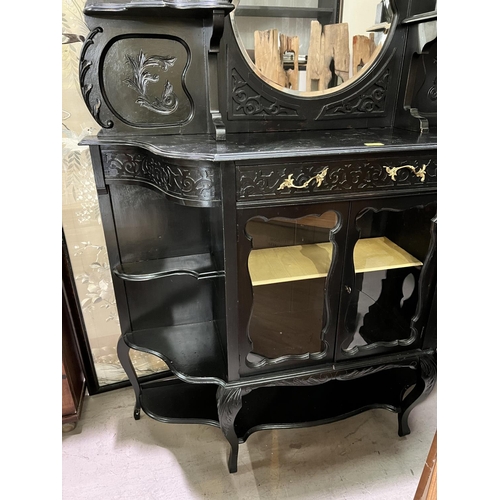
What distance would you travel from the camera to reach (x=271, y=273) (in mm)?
1204

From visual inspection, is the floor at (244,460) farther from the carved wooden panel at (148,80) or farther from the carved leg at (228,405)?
the carved wooden panel at (148,80)

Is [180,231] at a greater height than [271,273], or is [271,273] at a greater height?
[180,231]

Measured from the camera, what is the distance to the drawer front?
3.21 ft

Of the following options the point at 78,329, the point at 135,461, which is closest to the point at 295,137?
the point at 78,329

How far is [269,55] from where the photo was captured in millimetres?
1170

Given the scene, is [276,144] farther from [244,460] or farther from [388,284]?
[244,460]

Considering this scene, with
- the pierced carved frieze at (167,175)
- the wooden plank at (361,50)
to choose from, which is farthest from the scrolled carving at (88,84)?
the wooden plank at (361,50)

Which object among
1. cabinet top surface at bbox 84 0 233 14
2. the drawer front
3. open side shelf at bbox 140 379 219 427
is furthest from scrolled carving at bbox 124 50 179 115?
open side shelf at bbox 140 379 219 427

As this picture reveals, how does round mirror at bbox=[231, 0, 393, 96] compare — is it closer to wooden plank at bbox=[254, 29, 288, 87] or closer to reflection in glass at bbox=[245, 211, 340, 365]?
wooden plank at bbox=[254, 29, 288, 87]

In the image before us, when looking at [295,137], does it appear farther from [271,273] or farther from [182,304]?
[182,304]

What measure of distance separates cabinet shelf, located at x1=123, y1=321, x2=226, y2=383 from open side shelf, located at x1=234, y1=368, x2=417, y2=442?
0.87 ft

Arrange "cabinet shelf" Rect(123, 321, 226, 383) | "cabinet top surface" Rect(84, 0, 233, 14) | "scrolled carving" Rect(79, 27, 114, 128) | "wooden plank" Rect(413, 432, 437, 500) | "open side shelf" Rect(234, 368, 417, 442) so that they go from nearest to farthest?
"wooden plank" Rect(413, 432, 437, 500), "cabinet top surface" Rect(84, 0, 233, 14), "scrolled carving" Rect(79, 27, 114, 128), "cabinet shelf" Rect(123, 321, 226, 383), "open side shelf" Rect(234, 368, 417, 442)

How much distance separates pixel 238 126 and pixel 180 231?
1.39 ft

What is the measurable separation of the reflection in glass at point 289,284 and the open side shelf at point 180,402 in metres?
0.39
